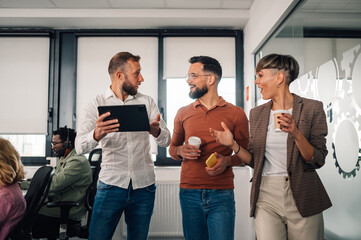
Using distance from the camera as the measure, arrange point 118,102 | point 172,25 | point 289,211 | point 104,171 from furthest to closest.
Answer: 1. point 172,25
2. point 118,102
3. point 104,171
4. point 289,211

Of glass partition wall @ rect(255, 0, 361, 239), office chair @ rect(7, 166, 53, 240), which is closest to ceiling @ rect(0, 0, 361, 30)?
glass partition wall @ rect(255, 0, 361, 239)

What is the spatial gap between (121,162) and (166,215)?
7.46 ft

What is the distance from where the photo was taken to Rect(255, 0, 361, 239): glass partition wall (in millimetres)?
1723

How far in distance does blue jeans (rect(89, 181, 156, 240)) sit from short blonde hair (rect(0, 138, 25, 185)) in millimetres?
517

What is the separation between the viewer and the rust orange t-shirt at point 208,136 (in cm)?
169

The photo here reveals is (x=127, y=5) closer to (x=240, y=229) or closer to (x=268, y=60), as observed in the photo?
(x=268, y=60)

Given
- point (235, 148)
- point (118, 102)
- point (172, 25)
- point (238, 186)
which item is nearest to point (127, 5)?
point (172, 25)

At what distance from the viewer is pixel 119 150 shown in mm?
1821

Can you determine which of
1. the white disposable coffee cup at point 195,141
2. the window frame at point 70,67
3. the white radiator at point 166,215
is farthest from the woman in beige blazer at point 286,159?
the window frame at point 70,67

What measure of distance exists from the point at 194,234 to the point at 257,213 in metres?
0.38

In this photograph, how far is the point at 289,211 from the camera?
1389 mm

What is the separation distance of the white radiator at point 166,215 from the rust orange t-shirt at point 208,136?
6.94 ft

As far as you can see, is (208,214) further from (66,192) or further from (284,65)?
(66,192)

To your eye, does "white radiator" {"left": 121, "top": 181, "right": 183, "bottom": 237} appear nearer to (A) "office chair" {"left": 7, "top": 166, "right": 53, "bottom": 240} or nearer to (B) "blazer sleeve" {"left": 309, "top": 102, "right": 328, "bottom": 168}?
(A) "office chair" {"left": 7, "top": 166, "right": 53, "bottom": 240}
